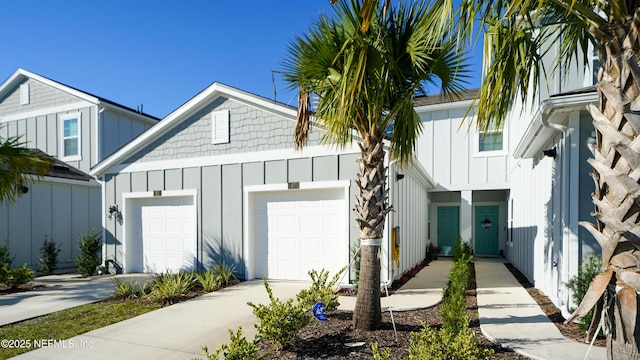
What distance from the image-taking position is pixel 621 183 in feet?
6.97

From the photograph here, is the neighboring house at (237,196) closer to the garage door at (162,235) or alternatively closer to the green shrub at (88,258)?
the garage door at (162,235)

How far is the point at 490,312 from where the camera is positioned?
5844 millimetres

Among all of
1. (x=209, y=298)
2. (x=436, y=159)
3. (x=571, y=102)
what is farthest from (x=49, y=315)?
(x=436, y=159)

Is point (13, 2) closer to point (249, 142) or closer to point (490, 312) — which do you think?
point (249, 142)


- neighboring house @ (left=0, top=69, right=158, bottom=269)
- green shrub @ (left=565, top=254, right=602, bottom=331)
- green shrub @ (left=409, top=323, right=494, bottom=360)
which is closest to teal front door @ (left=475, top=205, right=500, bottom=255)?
green shrub @ (left=565, top=254, right=602, bottom=331)

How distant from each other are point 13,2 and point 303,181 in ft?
23.6

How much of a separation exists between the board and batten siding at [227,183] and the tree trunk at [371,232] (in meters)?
3.00

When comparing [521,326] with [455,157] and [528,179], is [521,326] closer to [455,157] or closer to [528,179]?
[528,179]

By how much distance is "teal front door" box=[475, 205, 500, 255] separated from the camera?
48.0 ft

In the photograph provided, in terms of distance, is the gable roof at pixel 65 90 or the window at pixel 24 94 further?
the window at pixel 24 94

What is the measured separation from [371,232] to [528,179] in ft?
21.1

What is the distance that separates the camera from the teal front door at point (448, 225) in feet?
49.7

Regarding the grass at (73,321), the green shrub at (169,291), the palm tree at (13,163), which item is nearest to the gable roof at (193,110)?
the palm tree at (13,163)

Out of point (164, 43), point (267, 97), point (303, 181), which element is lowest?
point (303, 181)
